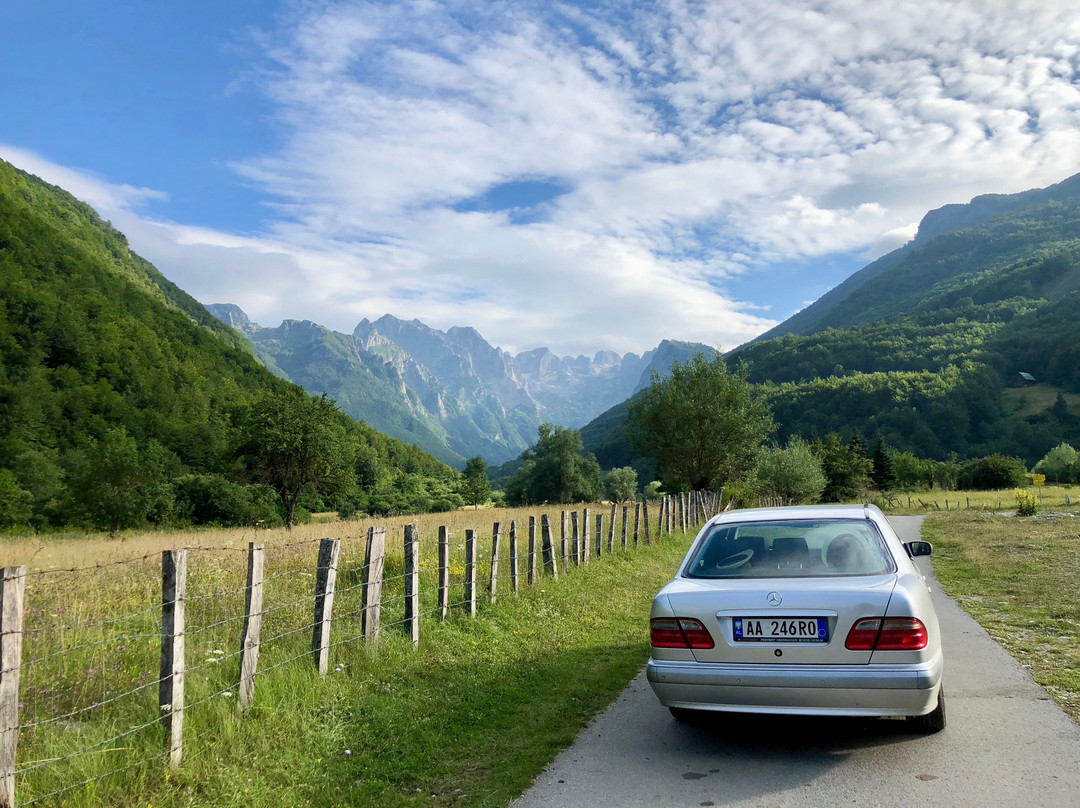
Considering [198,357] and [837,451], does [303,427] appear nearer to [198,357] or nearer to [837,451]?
[837,451]

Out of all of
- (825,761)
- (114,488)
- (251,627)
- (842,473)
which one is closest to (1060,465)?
(842,473)

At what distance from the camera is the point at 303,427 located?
3756 centimetres

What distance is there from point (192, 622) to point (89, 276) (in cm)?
13096

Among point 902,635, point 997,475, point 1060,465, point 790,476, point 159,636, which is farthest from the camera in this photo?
point 1060,465

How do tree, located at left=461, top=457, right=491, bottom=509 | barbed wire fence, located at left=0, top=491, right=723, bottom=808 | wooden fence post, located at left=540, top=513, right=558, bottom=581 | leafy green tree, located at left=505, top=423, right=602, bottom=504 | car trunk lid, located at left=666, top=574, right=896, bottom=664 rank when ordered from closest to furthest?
barbed wire fence, located at left=0, top=491, right=723, bottom=808 < car trunk lid, located at left=666, top=574, right=896, bottom=664 < wooden fence post, located at left=540, top=513, right=558, bottom=581 < leafy green tree, located at left=505, top=423, right=602, bottom=504 < tree, located at left=461, top=457, right=491, bottom=509

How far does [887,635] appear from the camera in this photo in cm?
439

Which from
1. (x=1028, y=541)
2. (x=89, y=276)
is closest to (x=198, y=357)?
(x=89, y=276)

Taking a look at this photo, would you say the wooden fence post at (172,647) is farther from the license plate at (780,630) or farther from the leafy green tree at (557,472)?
the leafy green tree at (557,472)

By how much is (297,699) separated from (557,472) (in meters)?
61.8

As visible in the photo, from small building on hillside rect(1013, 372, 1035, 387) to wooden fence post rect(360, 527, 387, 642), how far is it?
582 ft

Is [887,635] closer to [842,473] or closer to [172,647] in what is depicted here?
[172,647]

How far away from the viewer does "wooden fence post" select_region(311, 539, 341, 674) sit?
6266 mm

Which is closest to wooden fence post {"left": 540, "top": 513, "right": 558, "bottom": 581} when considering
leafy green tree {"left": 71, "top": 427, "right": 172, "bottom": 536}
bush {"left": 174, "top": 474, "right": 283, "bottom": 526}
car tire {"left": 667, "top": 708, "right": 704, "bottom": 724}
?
car tire {"left": 667, "top": 708, "right": 704, "bottom": 724}

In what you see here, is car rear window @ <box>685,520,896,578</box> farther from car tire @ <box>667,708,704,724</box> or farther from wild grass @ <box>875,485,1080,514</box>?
wild grass @ <box>875,485,1080,514</box>
